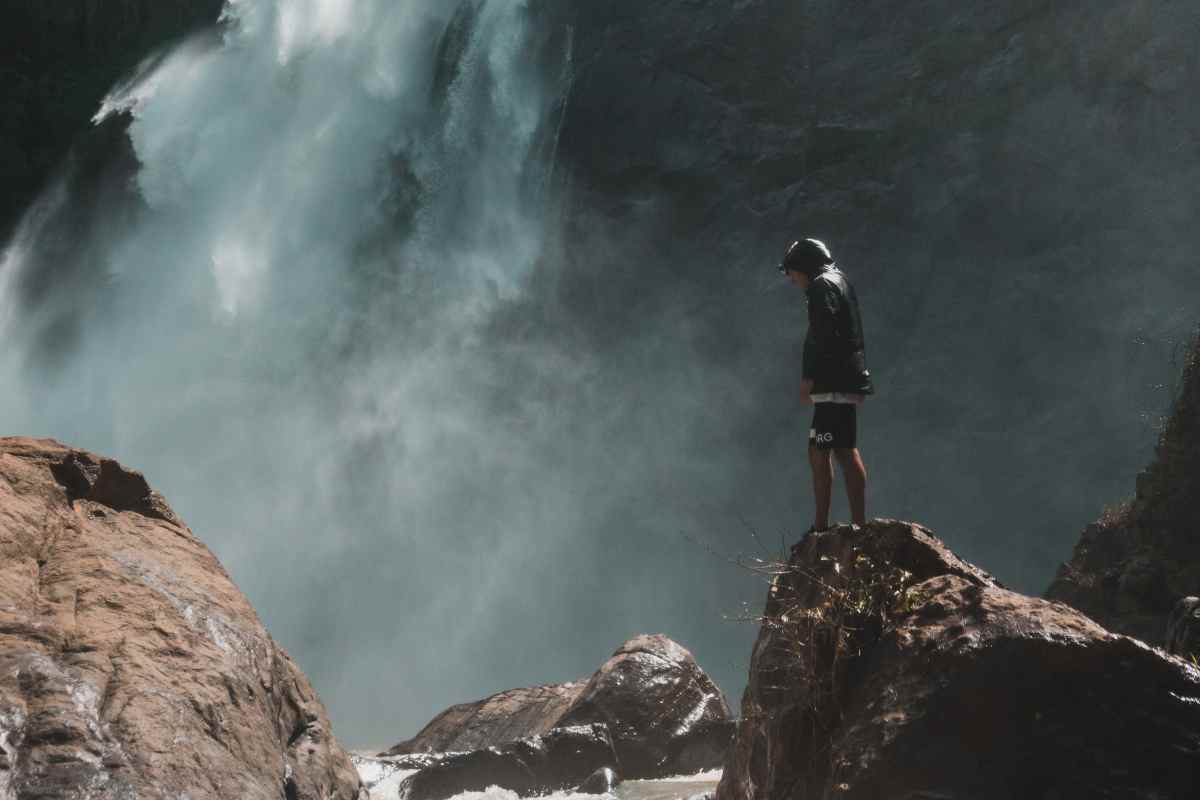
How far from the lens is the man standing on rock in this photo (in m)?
4.99

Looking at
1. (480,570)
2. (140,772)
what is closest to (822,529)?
(140,772)

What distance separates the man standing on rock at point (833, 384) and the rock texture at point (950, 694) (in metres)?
0.56

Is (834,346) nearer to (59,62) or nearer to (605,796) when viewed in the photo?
(605,796)

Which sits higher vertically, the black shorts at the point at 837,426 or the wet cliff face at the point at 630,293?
the wet cliff face at the point at 630,293

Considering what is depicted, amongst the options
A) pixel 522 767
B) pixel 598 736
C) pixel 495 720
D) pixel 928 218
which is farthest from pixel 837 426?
pixel 928 218

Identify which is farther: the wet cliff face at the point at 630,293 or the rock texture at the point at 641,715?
the wet cliff face at the point at 630,293

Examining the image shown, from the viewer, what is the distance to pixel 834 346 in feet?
16.5

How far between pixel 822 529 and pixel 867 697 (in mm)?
1149

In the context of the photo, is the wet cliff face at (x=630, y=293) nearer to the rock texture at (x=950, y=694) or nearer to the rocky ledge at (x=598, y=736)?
the rocky ledge at (x=598, y=736)

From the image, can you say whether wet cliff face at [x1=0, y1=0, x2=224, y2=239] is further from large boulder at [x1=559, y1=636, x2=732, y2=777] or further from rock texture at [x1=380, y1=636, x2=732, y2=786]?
large boulder at [x1=559, y1=636, x2=732, y2=777]

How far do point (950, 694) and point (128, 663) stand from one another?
281cm

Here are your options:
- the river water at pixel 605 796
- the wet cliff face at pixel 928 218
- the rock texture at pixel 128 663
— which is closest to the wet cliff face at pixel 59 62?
the wet cliff face at pixel 928 218

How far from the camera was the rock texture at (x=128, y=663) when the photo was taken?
132 inches

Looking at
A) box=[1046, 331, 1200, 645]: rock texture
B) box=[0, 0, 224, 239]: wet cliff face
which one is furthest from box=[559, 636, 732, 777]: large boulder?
box=[0, 0, 224, 239]: wet cliff face
